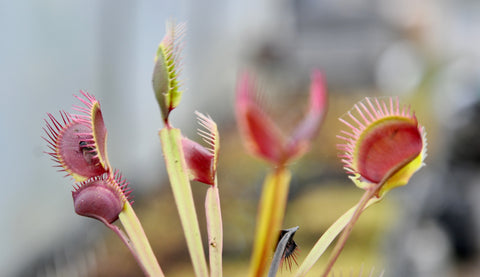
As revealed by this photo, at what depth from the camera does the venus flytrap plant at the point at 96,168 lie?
326mm

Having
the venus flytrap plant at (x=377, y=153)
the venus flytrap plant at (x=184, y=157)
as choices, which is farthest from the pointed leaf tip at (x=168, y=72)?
the venus flytrap plant at (x=377, y=153)

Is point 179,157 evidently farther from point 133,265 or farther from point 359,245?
point 359,245

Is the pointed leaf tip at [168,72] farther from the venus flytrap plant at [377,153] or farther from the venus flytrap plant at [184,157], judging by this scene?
the venus flytrap plant at [377,153]

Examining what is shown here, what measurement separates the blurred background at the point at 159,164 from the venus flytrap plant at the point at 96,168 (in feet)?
0.32

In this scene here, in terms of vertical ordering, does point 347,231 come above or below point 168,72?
below

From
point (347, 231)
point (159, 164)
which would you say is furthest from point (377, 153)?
point (159, 164)

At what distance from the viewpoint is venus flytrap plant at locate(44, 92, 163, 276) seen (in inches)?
12.8

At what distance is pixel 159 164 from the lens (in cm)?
225

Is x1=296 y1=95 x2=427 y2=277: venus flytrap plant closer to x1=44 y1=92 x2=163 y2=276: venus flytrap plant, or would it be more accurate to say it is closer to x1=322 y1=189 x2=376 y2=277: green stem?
x1=322 y1=189 x2=376 y2=277: green stem

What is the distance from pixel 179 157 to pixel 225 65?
16.5 ft

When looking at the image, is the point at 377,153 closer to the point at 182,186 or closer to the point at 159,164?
the point at 182,186

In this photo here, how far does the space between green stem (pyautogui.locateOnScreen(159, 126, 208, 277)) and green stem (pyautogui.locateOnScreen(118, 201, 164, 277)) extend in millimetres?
25

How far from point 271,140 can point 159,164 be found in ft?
6.55

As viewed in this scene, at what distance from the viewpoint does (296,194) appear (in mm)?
1801
